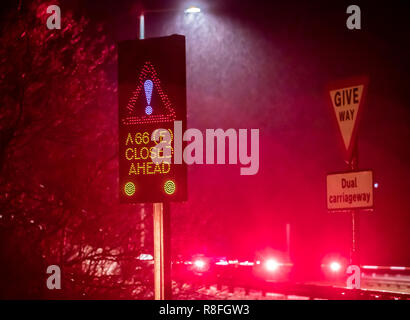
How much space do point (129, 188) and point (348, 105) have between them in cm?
296

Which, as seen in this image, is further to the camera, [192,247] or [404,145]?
[404,145]

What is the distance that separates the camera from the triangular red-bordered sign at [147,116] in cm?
804

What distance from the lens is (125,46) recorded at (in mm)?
8328

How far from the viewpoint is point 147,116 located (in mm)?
8172

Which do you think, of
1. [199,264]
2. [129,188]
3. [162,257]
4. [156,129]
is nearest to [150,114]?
[156,129]

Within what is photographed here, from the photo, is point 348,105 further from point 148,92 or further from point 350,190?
point 148,92

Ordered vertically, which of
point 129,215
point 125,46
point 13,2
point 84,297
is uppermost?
point 13,2

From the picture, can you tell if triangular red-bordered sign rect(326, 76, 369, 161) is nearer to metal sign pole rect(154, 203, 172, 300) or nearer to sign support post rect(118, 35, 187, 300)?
sign support post rect(118, 35, 187, 300)

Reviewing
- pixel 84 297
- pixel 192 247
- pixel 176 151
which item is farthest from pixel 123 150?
pixel 192 247

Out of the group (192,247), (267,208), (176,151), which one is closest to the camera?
(176,151)

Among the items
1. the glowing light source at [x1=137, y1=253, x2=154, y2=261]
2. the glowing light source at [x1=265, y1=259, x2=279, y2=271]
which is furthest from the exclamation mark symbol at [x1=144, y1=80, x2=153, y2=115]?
the glowing light source at [x1=265, y1=259, x2=279, y2=271]

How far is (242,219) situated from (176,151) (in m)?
34.8

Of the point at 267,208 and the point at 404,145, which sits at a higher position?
the point at 404,145

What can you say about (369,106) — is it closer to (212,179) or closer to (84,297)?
Answer: (212,179)
